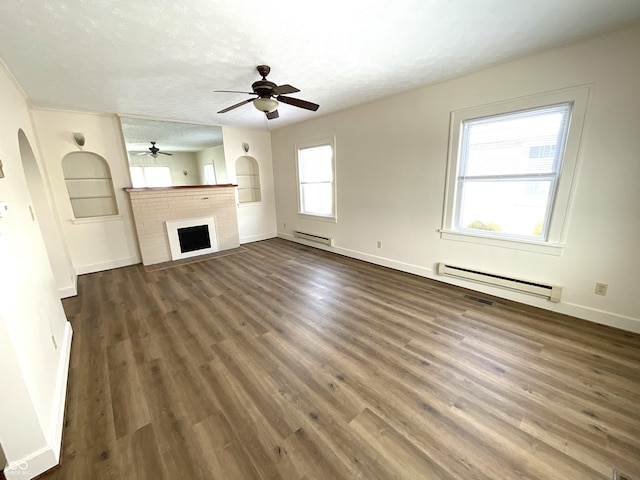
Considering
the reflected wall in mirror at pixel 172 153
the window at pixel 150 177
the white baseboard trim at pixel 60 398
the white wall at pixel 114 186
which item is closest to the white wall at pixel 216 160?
the reflected wall in mirror at pixel 172 153

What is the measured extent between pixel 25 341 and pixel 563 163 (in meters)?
4.39

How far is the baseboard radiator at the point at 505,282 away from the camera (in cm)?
273

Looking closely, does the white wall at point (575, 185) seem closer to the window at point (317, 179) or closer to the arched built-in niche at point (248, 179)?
the window at point (317, 179)

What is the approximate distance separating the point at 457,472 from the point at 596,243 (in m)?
2.56

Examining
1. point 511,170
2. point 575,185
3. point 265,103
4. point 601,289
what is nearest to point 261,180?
point 265,103

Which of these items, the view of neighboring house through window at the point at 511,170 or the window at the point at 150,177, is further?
the window at the point at 150,177

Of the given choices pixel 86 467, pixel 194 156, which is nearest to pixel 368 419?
pixel 86 467

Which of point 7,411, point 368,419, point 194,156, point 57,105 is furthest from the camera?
point 194,156

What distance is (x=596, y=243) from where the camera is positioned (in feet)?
8.06

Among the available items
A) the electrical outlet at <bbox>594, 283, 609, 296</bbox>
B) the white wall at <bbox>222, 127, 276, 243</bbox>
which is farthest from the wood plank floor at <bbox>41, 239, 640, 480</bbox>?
the white wall at <bbox>222, 127, 276, 243</bbox>

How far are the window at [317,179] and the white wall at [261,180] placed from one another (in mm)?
1035

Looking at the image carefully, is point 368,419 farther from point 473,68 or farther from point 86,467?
point 473,68

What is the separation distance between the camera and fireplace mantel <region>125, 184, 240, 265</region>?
14.9 ft

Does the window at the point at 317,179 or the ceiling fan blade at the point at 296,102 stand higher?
the ceiling fan blade at the point at 296,102
